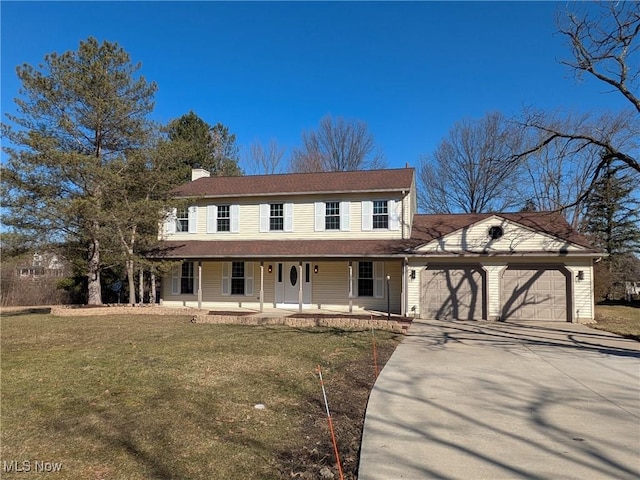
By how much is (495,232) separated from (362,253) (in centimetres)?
504

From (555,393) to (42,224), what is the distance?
17813 mm

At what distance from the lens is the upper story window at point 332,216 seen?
1903 cm

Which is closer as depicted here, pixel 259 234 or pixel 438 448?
pixel 438 448

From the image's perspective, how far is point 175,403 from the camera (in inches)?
222

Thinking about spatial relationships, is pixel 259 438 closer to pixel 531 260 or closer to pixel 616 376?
pixel 616 376

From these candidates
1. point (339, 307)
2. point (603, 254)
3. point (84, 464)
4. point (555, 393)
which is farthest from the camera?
point (339, 307)

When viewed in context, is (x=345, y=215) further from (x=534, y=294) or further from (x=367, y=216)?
(x=534, y=294)

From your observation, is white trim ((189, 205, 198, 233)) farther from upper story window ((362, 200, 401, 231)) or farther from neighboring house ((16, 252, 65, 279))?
neighboring house ((16, 252, 65, 279))

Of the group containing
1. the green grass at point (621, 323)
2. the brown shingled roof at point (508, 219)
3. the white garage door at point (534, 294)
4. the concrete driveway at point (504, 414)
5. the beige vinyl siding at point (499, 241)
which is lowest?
the green grass at point (621, 323)

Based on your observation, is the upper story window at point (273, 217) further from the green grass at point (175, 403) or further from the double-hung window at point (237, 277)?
the green grass at point (175, 403)

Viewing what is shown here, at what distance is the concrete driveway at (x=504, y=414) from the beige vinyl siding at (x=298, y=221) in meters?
8.80

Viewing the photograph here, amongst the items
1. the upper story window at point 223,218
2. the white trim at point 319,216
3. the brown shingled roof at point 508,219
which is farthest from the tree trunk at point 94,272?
the brown shingled roof at point 508,219

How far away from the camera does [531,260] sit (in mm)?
15938

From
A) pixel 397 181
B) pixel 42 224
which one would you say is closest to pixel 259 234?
pixel 397 181
